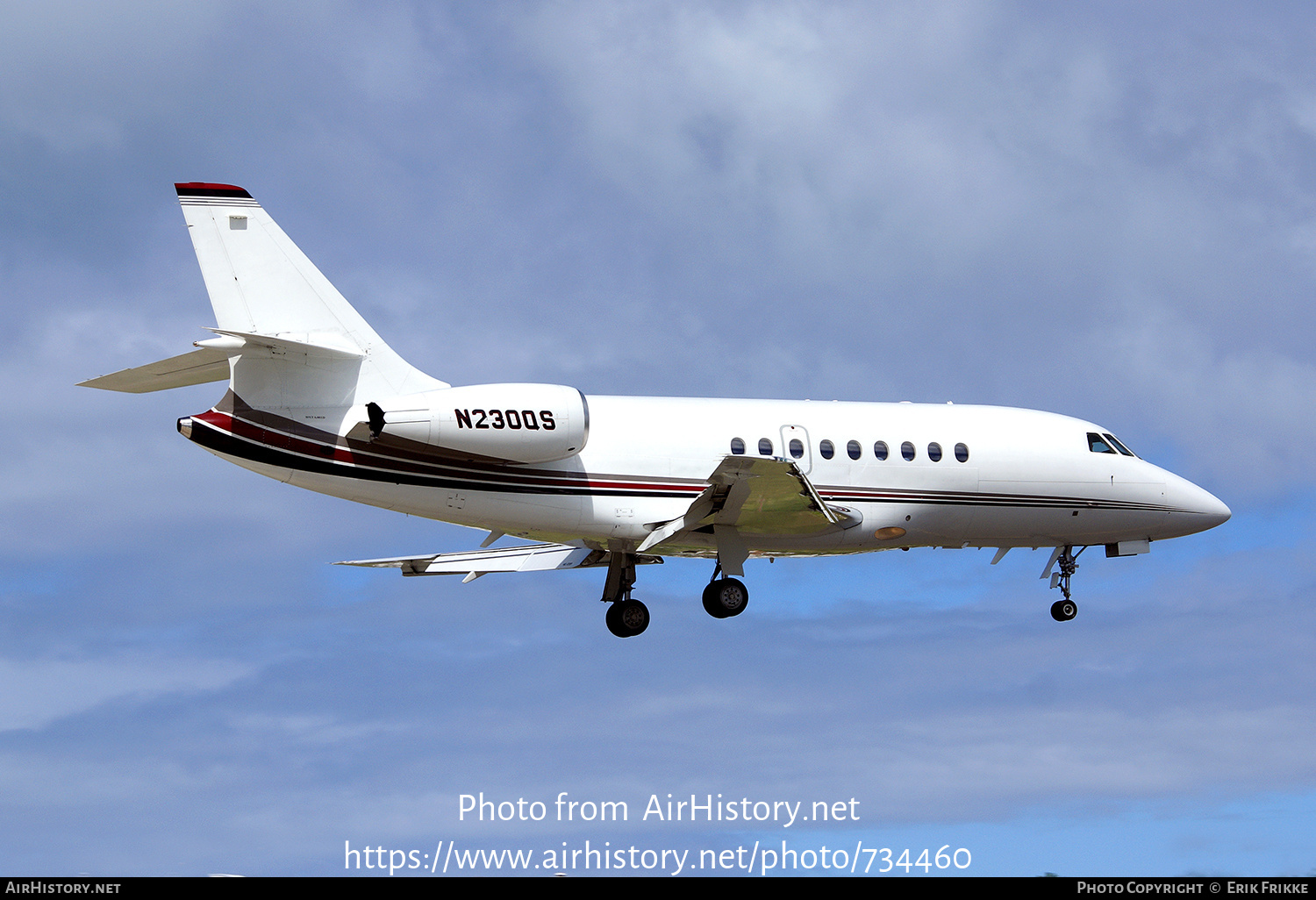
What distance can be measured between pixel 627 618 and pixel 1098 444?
8860mm

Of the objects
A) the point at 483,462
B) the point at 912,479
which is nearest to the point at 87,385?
the point at 483,462

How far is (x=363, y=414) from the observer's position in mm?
19062

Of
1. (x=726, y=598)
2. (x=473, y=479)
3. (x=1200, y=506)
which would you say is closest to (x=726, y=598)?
(x=726, y=598)

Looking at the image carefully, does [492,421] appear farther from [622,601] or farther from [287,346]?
[622,601]

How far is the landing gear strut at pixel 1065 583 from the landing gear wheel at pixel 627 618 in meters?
7.57

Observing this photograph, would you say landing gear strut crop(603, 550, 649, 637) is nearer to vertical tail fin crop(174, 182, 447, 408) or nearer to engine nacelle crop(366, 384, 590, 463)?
engine nacelle crop(366, 384, 590, 463)

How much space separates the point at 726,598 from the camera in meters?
21.5

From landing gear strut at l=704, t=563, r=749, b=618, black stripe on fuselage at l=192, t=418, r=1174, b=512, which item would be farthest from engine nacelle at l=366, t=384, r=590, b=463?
landing gear strut at l=704, t=563, r=749, b=618

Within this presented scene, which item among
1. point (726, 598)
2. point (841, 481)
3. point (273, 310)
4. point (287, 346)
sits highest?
point (841, 481)

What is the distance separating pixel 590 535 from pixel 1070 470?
8.70m

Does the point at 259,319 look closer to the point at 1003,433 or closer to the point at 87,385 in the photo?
the point at 87,385

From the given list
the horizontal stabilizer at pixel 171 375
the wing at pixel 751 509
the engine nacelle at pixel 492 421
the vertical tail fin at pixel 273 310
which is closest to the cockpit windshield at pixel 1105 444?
the wing at pixel 751 509

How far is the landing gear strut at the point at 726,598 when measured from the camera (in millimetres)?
21547

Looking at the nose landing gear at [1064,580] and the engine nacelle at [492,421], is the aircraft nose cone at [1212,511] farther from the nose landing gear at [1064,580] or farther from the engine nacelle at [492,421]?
the engine nacelle at [492,421]
